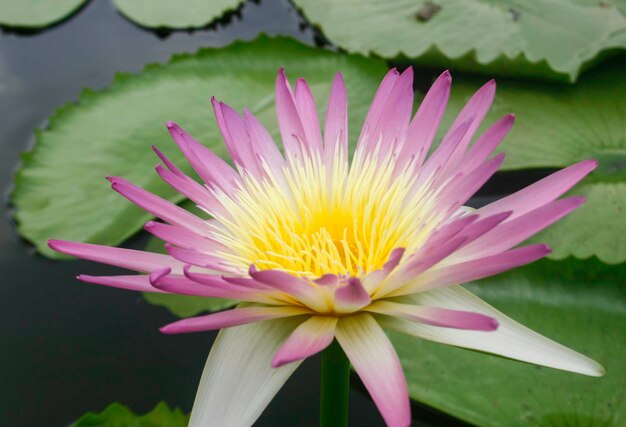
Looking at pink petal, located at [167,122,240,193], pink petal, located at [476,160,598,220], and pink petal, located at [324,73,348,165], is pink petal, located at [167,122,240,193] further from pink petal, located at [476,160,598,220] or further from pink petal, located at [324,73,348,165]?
pink petal, located at [476,160,598,220]

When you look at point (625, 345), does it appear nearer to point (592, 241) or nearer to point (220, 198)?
point (592, 241)

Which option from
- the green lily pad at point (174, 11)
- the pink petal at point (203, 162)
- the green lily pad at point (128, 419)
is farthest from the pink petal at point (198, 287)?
the green lily pad at point (174, 11)

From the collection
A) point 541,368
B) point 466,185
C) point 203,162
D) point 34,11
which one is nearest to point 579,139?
point 541,368

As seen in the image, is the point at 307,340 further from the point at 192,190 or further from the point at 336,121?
the point at 336,121

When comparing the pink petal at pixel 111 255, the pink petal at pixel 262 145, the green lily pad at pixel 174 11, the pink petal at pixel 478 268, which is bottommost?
the pink petal at pixel 478 268

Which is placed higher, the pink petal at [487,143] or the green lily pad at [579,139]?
the green lily pad at [579,139]

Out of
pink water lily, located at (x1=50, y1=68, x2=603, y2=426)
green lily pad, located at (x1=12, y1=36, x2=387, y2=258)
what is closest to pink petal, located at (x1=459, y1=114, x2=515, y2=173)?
pink water lily, located at (x1=50, y1=68, x2=603, y2=426)

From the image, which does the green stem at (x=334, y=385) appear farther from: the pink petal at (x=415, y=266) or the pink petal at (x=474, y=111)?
the pink petal at (x=474, y=111)
